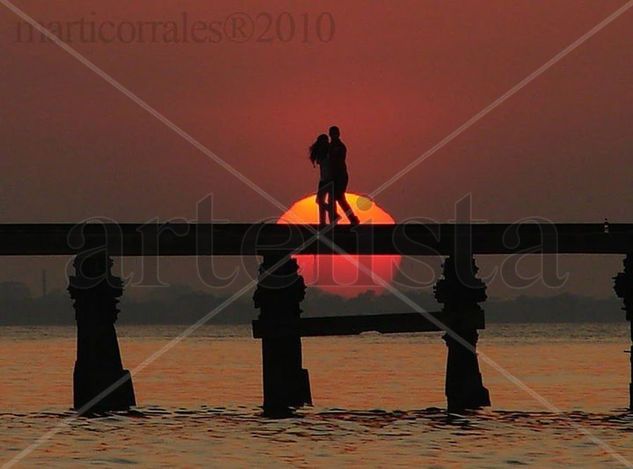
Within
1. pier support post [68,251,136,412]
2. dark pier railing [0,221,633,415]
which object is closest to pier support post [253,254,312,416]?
dark pier railing [0,221,633,415]

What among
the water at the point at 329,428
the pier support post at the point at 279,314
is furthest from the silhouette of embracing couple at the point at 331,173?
the water at the point at 329,428

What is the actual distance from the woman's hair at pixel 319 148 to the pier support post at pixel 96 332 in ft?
12.7

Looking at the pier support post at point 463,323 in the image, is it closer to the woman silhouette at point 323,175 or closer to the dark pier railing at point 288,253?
the dark pier railing at point 288,253

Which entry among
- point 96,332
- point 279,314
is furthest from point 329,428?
point 96,332

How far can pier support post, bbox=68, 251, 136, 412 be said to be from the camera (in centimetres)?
2622

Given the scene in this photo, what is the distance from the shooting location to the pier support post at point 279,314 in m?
25.3

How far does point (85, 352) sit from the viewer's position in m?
26.5

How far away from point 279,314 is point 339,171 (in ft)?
8.51

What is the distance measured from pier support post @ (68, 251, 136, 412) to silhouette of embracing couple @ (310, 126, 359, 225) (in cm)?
375

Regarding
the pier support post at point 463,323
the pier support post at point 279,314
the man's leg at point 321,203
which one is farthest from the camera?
the man's leg at point 321,203

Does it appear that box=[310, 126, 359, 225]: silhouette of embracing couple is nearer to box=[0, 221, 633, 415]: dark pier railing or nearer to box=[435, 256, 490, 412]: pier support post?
box=[0, 221, 633, 415]: dark pier railing

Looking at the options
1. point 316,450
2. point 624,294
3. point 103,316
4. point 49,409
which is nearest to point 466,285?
point 624,294

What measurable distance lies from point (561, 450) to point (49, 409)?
1366cm

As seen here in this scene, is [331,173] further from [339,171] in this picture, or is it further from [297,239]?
[297,239]
